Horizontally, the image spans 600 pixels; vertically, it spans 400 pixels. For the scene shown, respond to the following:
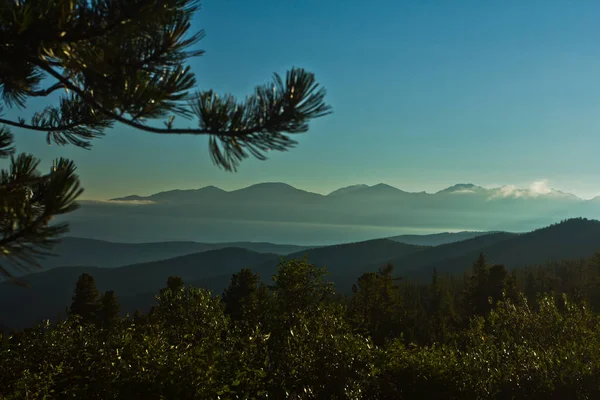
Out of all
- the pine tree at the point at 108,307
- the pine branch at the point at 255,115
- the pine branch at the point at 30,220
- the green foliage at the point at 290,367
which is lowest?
the pine tree at the point at 108,307

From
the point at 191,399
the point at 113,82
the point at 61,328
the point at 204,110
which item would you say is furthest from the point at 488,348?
the point at 61,328

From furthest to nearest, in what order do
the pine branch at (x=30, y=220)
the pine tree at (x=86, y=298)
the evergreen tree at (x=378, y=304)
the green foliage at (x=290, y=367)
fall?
the evergreen tree at (x=378, y=304) < the pine tree at (x=86, y=298) < the green foliage at (x=290, y=367) < the pine branch at (x=30, y=220)

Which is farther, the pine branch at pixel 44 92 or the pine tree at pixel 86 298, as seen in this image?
the pine tree at pixel 86 298

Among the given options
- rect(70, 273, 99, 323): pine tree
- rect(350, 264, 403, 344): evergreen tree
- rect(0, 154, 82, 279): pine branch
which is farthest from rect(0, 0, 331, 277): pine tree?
rect(70, 273, 99, 323): pine tree

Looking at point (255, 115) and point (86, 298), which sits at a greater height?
A: point (255, 115)

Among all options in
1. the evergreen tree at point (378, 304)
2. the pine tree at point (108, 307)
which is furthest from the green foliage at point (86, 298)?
the evergreen tree at point (378, 304)

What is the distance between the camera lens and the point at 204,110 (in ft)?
12.3

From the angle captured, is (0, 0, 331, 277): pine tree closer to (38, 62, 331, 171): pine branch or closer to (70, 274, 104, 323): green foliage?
(38, 62, 331, 171): pine branch

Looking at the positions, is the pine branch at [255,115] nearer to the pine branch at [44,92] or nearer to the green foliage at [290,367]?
the pine branch at [44,92]

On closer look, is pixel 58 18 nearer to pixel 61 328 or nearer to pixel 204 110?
pixel 204 110

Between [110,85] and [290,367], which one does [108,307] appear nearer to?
[290,367]

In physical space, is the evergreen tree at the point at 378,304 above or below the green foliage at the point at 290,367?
below

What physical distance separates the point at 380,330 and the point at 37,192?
37664 mm

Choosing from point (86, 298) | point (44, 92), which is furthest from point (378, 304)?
point (44, 92)
